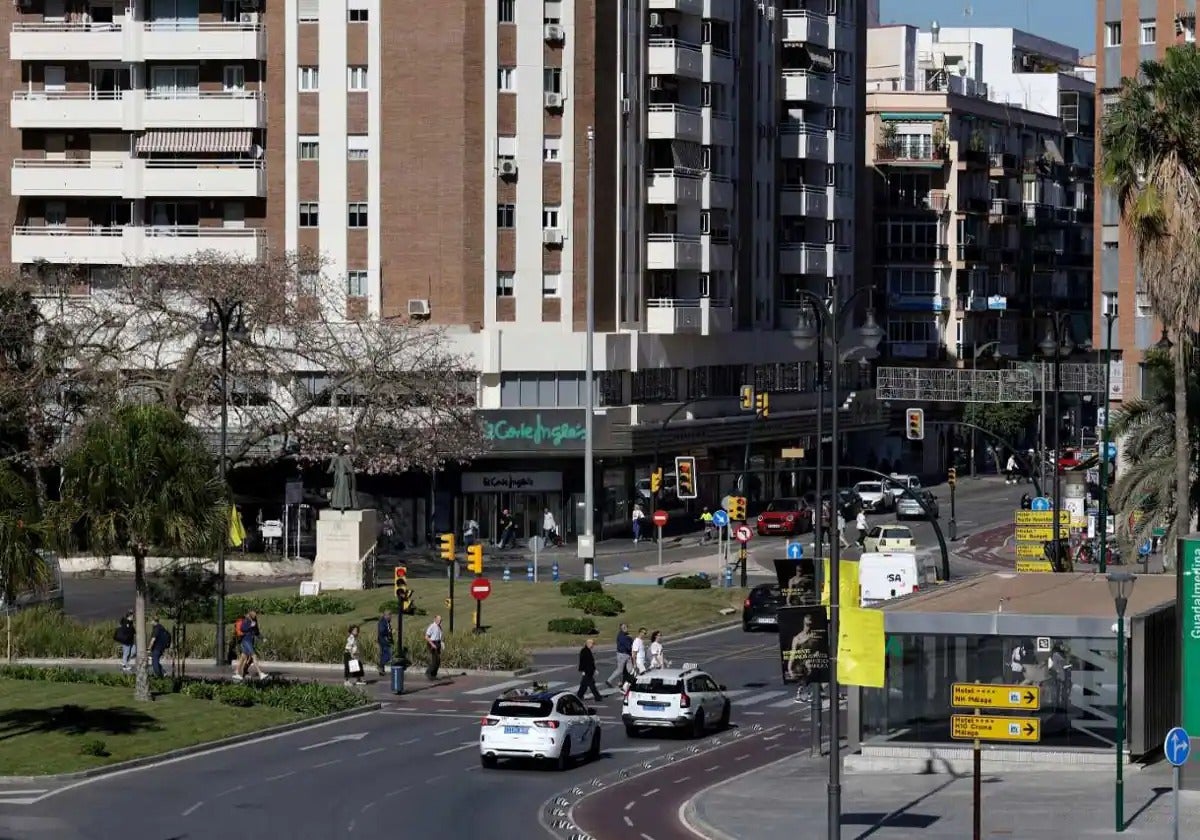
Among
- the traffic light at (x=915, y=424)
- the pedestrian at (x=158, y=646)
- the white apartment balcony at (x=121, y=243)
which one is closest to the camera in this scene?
the pedestrian at (x=158, y=646)

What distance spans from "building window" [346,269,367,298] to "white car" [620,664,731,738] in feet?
149

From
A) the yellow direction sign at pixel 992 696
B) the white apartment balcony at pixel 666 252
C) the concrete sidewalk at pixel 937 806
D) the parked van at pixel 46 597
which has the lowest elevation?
the concrete sidewalk at pixel 937 806

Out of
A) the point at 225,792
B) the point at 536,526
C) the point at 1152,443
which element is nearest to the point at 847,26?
the point at 536,526

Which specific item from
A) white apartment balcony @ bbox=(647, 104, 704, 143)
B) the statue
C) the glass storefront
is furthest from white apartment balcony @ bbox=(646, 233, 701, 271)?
the glass storefront

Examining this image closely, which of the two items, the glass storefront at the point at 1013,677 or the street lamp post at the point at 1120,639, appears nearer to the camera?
the street lamp post at the point at 1120,639

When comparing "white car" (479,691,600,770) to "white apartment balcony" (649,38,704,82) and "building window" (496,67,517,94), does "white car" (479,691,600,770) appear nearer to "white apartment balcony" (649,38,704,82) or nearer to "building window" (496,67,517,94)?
"building window" (496,67,517,94)

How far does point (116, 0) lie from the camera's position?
92.9 metres

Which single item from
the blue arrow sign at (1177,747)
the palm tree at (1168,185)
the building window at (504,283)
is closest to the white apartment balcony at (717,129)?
the building window at (504,283)

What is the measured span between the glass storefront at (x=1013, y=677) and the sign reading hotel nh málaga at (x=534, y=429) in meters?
48.2

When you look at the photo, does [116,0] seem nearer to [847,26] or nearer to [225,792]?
[847,26]

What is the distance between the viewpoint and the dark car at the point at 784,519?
94.5 m

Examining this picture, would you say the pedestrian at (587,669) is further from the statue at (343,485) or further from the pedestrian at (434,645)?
the statue at (343,485)

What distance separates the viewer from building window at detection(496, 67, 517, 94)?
8944cm

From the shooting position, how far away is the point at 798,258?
363 feet
